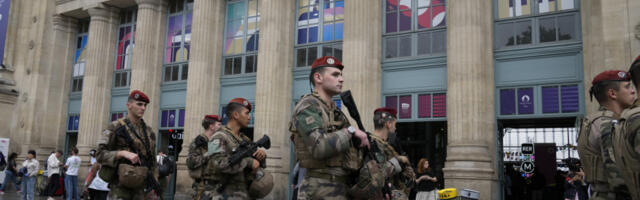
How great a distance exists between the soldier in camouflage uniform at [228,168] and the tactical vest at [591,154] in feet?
11.6

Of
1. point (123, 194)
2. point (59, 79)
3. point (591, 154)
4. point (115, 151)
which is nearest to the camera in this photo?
point (591, 154)

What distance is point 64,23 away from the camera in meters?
25.2

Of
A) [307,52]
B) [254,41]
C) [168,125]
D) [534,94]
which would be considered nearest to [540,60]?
[534,94]

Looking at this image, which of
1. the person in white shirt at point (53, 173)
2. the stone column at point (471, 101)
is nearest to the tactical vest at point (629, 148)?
the stone column at point (471, 101)

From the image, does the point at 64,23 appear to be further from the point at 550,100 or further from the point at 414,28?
the point at 550,100

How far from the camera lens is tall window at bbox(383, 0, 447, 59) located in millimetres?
15469

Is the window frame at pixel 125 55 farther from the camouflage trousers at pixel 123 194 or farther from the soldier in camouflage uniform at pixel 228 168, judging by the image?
the soldier in camouflage uniform at pixel 228 168

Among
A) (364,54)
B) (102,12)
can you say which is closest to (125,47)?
(102,12)

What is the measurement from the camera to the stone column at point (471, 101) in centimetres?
1334

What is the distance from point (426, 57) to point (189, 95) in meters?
9.43

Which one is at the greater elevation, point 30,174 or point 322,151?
point 322,151

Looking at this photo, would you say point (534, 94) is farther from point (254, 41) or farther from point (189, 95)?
point (189, 95)

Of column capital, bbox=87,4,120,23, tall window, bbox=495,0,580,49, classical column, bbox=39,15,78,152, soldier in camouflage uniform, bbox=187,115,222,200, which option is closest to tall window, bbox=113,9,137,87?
column capital, bbox=87,4,120,23

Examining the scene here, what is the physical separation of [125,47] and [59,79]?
468cm
